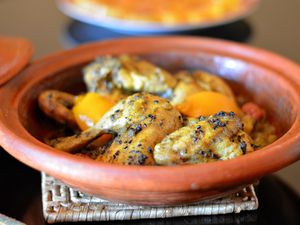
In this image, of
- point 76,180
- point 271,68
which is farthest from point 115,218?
point 271,68

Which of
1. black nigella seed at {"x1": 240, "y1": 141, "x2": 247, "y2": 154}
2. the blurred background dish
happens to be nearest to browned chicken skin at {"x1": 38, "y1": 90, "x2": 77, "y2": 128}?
black nigella seed at {"x1": 240, "y1": 141, "x2": 247, "y2": 154}

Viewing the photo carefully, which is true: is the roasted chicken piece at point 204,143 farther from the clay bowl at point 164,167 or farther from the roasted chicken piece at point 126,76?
the roasted chicken piece at point 126,76

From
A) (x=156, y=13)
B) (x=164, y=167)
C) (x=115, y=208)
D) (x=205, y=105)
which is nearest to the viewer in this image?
(x=164, y=167)

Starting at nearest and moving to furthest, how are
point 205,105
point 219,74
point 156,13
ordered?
point 205,105 < point 219,74 < point 156,13

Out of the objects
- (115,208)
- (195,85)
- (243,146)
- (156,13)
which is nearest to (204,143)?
(243,146)

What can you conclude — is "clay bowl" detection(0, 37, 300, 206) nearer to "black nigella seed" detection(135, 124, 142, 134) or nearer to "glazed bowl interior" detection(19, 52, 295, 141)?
"glazed bowl interior" detection(19, 52, 295, 141)

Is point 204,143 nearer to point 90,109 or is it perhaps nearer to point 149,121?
point 149,121

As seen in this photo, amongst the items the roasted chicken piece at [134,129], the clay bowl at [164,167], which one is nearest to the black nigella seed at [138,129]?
the roasted chicken piece at [134,129]

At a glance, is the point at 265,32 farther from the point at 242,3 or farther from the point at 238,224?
the point at 238,224
